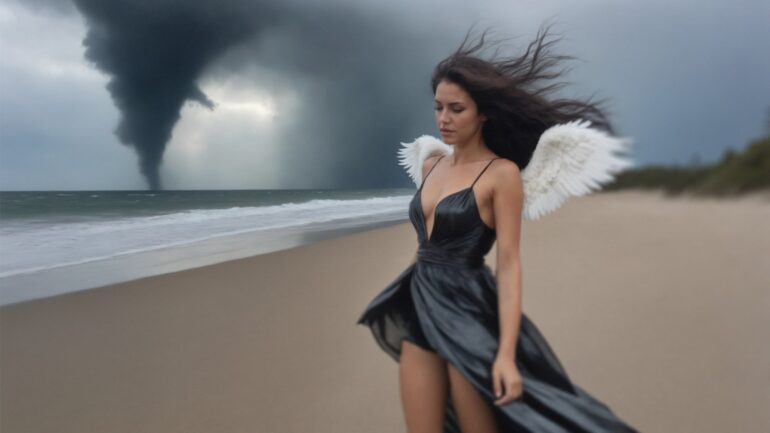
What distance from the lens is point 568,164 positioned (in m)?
Result: 1.50

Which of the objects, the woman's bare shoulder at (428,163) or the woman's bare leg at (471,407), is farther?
the woman's bare shoulder at (428,163)

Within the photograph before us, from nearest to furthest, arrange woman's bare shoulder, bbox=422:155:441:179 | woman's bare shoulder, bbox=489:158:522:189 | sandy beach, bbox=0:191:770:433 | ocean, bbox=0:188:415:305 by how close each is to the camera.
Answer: woman's bare shoulder, bbox=489:158:522:189 → woman's bare shoulder, bbox=422:155:441:179 → sandy beach, bbox=0:191:770:433 → ocean, bbox=0:188:415:305

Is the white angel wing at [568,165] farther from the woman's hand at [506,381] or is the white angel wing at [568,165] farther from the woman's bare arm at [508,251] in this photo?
the woman's hand at [506,381]

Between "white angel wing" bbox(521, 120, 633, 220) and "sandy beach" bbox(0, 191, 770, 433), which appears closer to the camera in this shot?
"white angel wing" bbox(521, 120, 633, 220)

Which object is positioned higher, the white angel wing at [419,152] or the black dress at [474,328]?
the white angel wing at [419,152]

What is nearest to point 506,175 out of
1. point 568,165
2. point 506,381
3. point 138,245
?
point 568,165

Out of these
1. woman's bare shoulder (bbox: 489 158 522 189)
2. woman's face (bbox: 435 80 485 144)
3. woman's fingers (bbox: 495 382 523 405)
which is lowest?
woman's fingers (bbox: 495 382 523 405)

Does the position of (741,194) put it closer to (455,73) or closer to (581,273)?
(581,273)

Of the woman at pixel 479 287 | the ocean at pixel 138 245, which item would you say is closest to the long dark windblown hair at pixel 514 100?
the woman at pixel 479 287

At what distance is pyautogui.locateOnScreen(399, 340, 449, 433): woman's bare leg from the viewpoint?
59.2 inches

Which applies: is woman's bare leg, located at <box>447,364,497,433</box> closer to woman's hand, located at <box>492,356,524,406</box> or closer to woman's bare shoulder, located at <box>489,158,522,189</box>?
woman's hand, located at <box>492,356,524,406</box>

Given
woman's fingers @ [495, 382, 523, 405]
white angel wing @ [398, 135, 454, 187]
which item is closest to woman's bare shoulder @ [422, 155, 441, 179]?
white angel wing @ [398, 135, 454, 187]

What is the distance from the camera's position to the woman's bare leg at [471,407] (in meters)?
1.44

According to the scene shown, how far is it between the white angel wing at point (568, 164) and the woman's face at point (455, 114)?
7.5 inches
